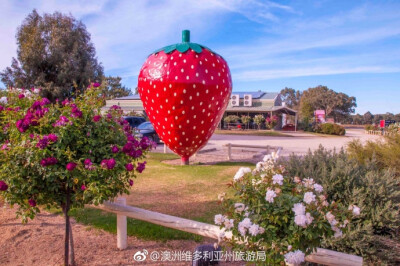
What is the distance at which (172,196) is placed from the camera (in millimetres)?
7254

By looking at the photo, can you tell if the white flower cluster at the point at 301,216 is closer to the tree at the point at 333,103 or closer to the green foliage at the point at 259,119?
the green foliage at the point at 259,119

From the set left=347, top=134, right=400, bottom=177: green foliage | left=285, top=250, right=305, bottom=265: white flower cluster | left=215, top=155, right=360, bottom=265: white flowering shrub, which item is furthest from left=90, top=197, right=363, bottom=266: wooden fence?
left=347, top=134, right=400, bottom=177: green foliage

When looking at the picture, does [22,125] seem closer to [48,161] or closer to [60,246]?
[48,161]

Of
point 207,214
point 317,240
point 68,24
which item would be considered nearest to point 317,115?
point 68,24

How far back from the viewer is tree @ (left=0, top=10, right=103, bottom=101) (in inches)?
767

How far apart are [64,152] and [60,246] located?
2.31 metres

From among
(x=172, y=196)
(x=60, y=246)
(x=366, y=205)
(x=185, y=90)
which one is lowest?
(x=60, y=246)

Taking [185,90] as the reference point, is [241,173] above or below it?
below

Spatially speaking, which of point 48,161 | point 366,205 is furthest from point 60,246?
point 366,205

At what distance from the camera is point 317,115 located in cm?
4812

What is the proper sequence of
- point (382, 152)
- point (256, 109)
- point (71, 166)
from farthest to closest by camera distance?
point (256, 109) → point (382, 152) → point (71, 166)

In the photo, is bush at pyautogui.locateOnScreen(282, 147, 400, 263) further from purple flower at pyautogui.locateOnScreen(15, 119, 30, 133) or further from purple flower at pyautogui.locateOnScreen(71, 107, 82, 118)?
purple flower at pyautogui.locateOnScreen(15, 119, 30, 133)

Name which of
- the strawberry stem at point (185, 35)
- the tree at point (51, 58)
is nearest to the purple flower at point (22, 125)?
the strawberry stem at point (185, 35)

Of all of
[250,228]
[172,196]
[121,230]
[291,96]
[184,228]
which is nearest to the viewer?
[250,228]
